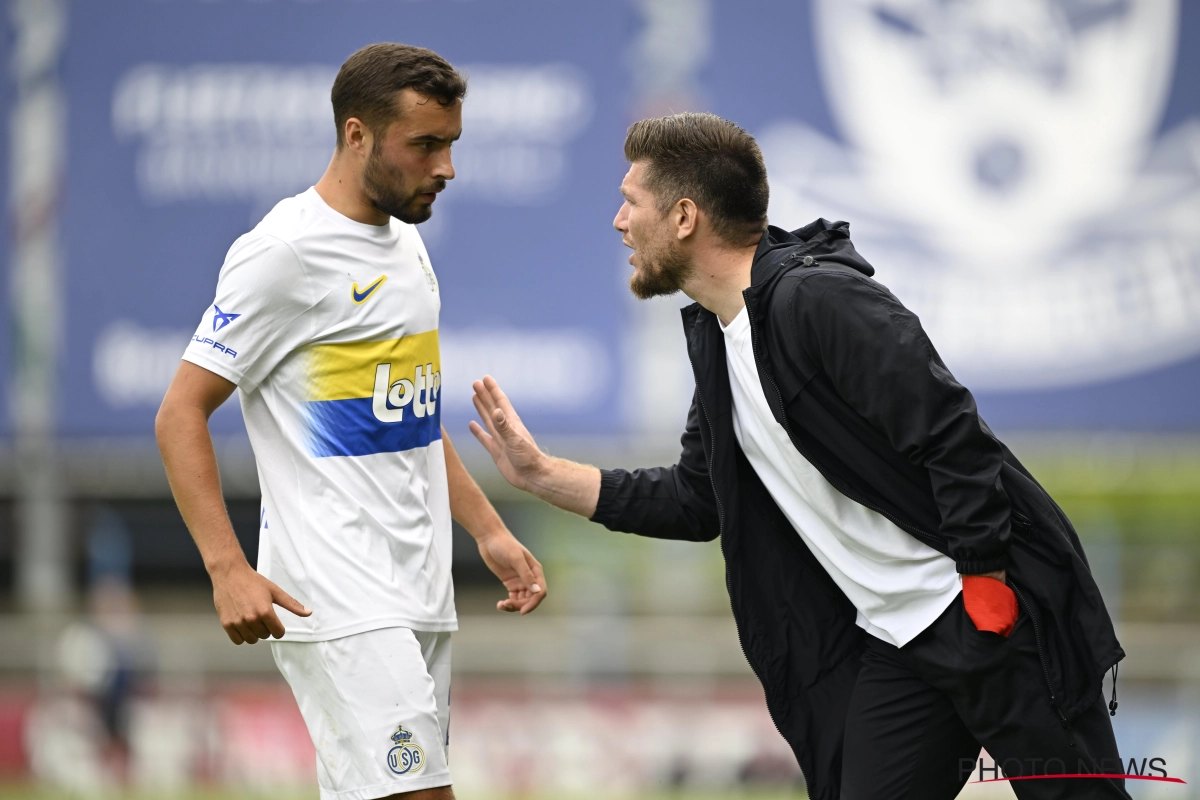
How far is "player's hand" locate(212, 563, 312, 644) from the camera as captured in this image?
2898 millimetres

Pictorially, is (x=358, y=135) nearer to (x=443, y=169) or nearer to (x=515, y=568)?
(x=443, y=169)

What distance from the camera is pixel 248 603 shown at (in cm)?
291

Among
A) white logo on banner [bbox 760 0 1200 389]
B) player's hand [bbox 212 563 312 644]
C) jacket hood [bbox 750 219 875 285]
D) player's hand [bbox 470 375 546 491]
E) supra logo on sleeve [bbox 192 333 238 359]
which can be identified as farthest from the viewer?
white logo on banner [bbox 760 0 1200 389]

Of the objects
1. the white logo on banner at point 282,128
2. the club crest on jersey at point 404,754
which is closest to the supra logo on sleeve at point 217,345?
the club crest on jersey at point 404,754

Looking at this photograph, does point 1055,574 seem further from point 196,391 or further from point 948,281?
point 948,281

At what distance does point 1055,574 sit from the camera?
9.84 ft

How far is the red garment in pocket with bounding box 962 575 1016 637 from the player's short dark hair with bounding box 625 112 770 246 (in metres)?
0.99

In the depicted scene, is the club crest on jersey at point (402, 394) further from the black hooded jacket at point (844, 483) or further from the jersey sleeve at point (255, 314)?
the black hooded jacket at point (844, 483)

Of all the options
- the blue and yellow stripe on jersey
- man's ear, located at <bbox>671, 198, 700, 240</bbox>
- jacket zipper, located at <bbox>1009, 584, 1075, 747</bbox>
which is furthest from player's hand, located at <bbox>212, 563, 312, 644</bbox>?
jacket zipper, located at <bbox>1009, 584, 1075, 747</bbox>

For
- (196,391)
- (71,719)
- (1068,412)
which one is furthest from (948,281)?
(196,391)

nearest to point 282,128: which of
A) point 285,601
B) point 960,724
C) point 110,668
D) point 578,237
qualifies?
point 578,237

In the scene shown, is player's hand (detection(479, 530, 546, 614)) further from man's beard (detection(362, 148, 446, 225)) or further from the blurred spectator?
the blurred spectator

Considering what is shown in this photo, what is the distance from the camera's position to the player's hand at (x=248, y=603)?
290 cm

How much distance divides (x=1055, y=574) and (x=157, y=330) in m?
10.0
